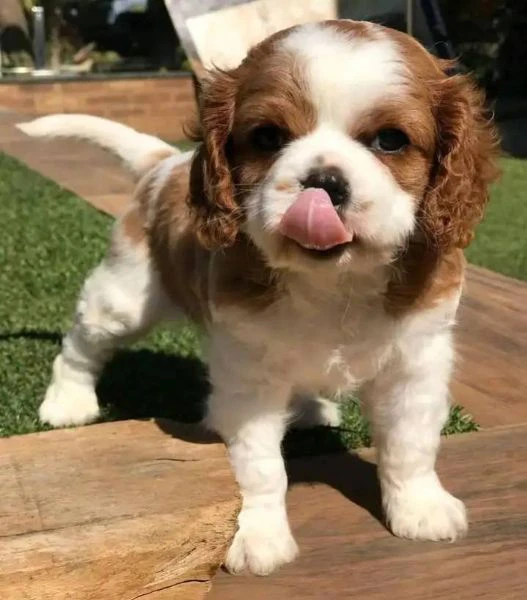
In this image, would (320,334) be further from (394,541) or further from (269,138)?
(394,541)

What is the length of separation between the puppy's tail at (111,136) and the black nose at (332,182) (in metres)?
Answer: 1.98

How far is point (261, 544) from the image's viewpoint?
3004 millimetres

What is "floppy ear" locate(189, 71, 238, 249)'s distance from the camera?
2.93 metres

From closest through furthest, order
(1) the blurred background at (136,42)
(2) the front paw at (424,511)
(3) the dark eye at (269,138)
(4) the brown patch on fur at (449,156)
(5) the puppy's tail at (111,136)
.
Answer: (3) the dark eye at (269,138) → (4) the brown patch on fur at (449,156) → (2) the front paw at (424,511) → (5) the puppy's tail at (111,136) → (1) the blurred background at (136,42)


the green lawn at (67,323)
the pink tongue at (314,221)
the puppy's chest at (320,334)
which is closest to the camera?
the pink tongue at (314,221)

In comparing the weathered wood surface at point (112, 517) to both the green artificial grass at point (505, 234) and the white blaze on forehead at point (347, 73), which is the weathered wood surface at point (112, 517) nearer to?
the white blaze on forehead at point (347, 73)

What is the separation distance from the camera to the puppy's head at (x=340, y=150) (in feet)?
8.43

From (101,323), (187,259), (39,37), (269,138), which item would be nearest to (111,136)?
(101,323)

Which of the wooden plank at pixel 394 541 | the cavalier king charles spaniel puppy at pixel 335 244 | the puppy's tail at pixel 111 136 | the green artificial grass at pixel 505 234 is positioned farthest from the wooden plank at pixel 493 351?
the puppy's tail at pixel 111 136

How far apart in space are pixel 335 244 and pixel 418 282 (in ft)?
1.69

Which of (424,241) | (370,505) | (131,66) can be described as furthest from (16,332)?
(131,66)

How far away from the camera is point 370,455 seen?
3.79 metres

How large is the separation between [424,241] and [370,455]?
113cm

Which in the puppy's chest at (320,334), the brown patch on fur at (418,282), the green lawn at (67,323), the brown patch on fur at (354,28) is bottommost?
the green lawn at (67,323)
